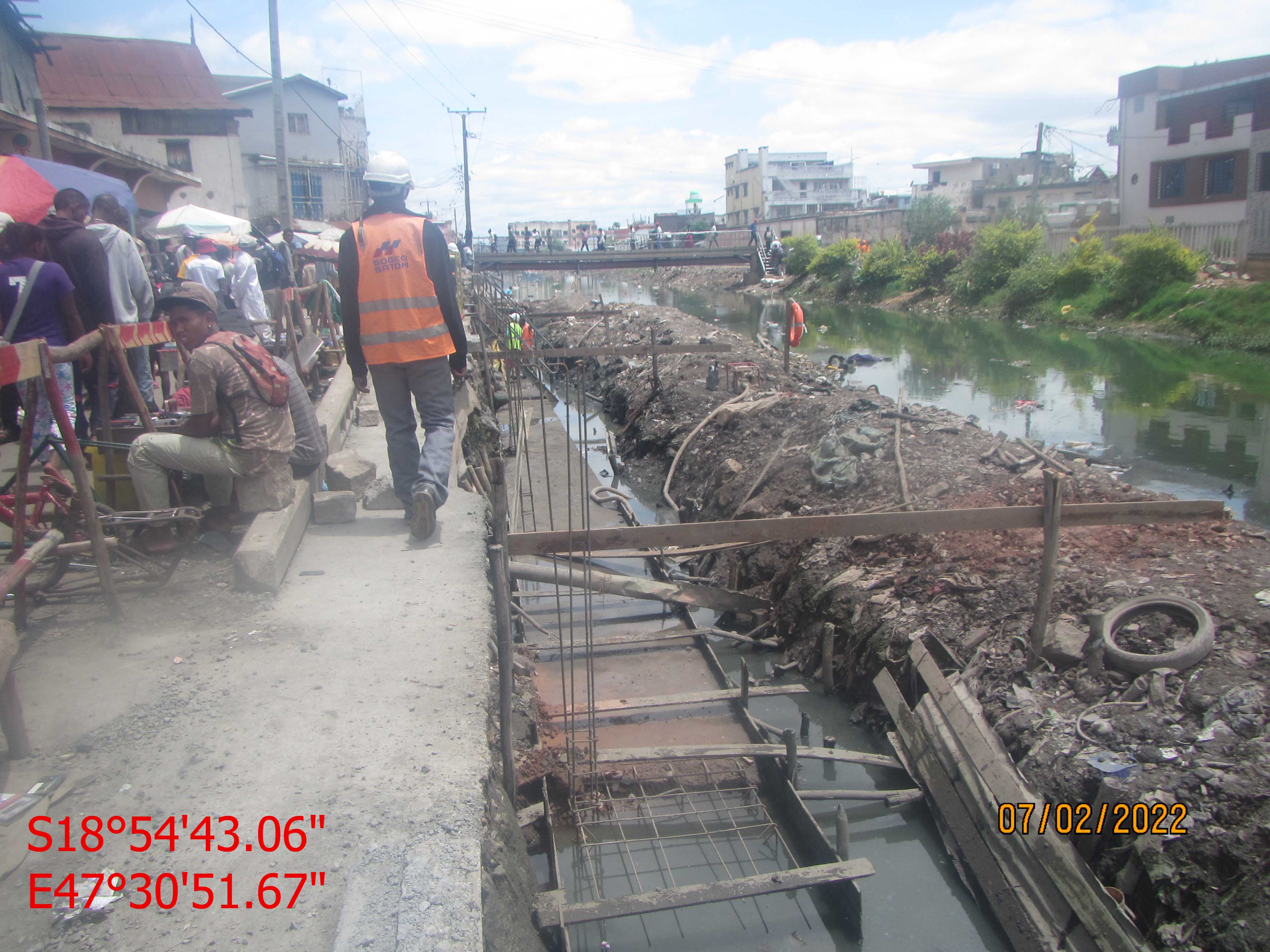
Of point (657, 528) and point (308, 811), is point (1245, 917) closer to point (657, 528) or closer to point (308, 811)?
point (657, 528)

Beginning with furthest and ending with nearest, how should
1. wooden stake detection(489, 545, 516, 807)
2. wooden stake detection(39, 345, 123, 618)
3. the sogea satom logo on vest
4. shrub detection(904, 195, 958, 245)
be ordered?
shrub detection(904, 195, 958, 245), the sogea satom logo on vest, wooden stake detection(39, 345, 123, 618), wooden stake detection(489, 545, 516, 807)

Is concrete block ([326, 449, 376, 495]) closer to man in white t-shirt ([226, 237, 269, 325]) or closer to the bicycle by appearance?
the bicycle

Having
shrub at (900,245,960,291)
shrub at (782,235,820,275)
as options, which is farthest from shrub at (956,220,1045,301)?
shrub at (782,235,820,275)

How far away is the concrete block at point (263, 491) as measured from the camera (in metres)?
4.04

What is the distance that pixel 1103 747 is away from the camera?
4117mm

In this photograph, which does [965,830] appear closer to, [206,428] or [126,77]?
[206,428]

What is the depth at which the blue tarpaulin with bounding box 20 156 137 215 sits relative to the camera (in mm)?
6586

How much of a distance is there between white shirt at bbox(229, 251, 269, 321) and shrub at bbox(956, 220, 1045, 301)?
3023 centimetres

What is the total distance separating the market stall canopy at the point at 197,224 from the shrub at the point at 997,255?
1143 inches

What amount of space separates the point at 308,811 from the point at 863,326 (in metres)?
32.3

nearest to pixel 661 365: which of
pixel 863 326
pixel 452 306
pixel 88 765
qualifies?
pixel 452 306

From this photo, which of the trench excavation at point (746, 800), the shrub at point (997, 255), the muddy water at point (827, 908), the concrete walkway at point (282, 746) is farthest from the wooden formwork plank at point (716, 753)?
the shrub at point (997, 255)

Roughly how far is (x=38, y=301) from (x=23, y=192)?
1318mm
